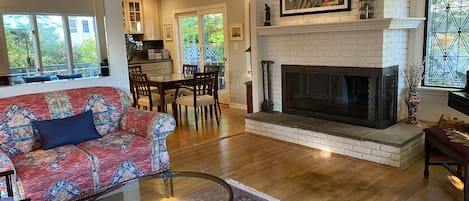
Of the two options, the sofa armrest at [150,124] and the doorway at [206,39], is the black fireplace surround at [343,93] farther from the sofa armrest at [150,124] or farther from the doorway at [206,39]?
the doorway at [206,39]

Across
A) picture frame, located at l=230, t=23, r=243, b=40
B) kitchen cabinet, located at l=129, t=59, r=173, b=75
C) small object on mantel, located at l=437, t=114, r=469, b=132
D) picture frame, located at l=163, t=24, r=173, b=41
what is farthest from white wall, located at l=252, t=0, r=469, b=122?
kitchen cabinet, located at l=129, t=59, r=173, b=75

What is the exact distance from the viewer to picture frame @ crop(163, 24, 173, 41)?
26.0 feet

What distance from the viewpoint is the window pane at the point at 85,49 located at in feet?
12.3

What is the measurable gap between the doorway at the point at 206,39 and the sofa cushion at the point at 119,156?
386 centimetres

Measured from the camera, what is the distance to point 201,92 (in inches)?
221

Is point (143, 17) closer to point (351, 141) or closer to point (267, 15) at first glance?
point (267, 15)

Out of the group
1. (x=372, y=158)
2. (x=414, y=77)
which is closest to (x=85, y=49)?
(x=372, y=158)

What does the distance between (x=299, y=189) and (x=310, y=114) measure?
171cm

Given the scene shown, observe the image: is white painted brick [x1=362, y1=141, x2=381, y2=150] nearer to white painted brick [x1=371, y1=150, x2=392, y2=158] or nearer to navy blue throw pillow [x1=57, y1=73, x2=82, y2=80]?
white painted brick [x1=371, y1=150, x2=392, y2=158]

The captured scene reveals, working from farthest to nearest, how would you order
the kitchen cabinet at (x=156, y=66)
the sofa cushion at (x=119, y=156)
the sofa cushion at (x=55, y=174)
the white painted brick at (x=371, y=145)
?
the kitchen cabinet at (x=156, y=66), the white painted brick at (x=371, y=145), the sofa cushion at (x=119, y=156), the sofa cushion at (x=55, y=174)

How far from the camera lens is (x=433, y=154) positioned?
3.85 metres

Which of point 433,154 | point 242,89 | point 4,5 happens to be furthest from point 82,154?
point 242,89

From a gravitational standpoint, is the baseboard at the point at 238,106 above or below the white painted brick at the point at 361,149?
above

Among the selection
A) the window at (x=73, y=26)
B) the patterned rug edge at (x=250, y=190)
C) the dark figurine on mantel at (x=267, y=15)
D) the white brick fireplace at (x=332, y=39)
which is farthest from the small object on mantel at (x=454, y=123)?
the window at (x=73, y=26)
